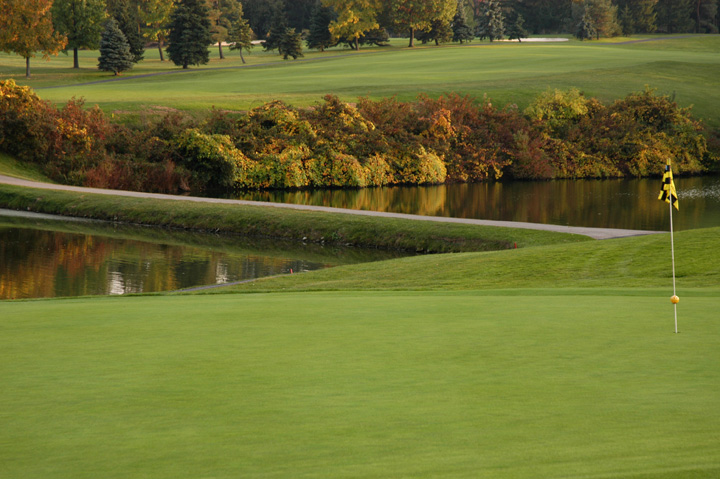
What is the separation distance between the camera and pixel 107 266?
918 inches

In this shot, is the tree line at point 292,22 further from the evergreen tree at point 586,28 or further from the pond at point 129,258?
the pond at point 129,258

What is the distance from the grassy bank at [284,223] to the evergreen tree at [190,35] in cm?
4643

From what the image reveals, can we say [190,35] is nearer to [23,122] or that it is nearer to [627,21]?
[23,122]

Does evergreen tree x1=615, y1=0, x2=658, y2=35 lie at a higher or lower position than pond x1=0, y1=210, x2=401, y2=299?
higher

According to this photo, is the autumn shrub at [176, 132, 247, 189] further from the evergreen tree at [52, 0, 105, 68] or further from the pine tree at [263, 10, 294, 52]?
the pine tree at [263, 10, 294, 52]

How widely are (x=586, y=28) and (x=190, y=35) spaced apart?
174 ft

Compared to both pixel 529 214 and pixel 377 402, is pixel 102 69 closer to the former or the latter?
pixel 529 214

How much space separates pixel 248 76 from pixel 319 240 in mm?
43789

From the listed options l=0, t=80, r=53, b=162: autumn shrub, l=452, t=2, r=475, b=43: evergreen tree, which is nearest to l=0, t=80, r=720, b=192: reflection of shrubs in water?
l=0, t=80, r=53, b=162: autumn shrub

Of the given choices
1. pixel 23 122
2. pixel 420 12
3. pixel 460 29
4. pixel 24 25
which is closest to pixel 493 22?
pixel 460 29

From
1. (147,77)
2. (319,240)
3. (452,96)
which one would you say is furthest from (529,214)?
(147,77)

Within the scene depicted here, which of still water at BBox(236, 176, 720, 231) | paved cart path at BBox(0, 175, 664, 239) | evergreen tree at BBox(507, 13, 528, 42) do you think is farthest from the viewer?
evergreen tree at BBox(507, 13, 528, 42)

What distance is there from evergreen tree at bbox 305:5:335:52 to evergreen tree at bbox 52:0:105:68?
28.4 meters

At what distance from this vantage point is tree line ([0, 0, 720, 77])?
73938 mm
